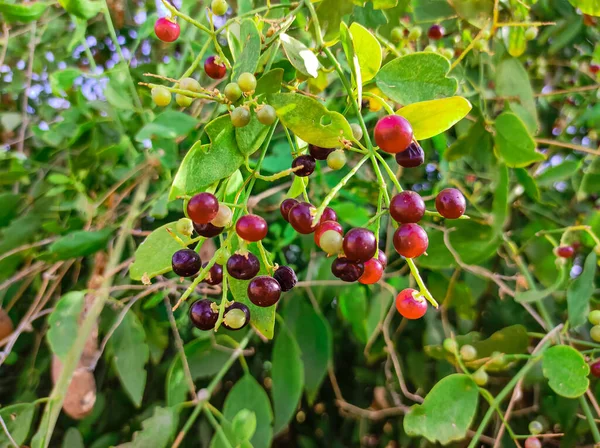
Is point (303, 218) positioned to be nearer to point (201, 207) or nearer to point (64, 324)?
point (201, 207)

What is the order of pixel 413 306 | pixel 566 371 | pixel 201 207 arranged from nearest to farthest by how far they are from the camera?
1. pixel 201 207
2. pixel 413 306
3. pixel 566 371

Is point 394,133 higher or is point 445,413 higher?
point 394,133

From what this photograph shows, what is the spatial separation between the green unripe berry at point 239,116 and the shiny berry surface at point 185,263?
149 millimetres

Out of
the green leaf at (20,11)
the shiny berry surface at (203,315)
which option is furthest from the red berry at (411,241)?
the green leaf at (20,11)

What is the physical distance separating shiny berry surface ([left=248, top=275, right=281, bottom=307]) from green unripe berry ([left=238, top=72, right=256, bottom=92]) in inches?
7.6

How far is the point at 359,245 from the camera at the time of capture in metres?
0.51

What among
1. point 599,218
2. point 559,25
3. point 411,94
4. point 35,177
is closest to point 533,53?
point 559,25

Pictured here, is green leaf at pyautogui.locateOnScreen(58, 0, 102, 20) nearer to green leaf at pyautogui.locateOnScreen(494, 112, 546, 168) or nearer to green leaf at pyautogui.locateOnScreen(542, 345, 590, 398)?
green leaf at pyautogui.locateOnScreen(494, 112, 546, 168)

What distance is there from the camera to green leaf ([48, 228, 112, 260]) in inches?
36.8

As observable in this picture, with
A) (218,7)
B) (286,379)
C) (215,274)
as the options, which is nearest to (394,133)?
(215,274)

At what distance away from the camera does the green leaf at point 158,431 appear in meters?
0.82

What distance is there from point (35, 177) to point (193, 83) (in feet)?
3.32

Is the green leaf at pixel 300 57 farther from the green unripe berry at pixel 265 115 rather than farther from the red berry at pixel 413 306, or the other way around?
the red berry at pixel 413 306

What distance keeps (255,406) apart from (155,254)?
44 cm
